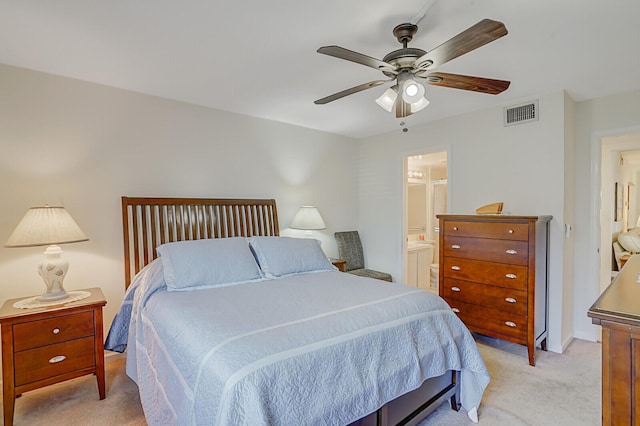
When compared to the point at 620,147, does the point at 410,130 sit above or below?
above

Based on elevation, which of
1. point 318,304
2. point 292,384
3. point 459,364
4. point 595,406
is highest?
point 318,304

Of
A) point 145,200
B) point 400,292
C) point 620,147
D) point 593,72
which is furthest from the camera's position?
point 620,147

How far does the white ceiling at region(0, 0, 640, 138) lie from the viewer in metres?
1.78

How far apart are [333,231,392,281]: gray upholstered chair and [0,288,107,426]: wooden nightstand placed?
9.79 ft

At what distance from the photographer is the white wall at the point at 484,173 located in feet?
10.2

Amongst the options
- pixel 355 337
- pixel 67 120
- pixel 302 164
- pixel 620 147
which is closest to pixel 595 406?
pixel 355 337

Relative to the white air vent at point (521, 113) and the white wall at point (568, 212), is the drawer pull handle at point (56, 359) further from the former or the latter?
the white air vent at point (521, 113)

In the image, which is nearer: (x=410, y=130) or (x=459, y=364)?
(x=459, y=364)

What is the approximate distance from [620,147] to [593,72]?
63.8 inches

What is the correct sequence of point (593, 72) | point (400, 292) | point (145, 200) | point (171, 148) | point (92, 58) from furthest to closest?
point (171, 148) < point (145, 200) < point (593, 72) < point (92, 58) < point (400, 292)

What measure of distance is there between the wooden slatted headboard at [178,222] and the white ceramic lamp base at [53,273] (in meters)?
0.54

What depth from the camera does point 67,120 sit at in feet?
8.87

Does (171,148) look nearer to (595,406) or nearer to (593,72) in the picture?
(593,72)

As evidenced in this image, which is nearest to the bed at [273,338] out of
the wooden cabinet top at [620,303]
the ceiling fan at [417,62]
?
the wooden cabinet top at [620,303]
